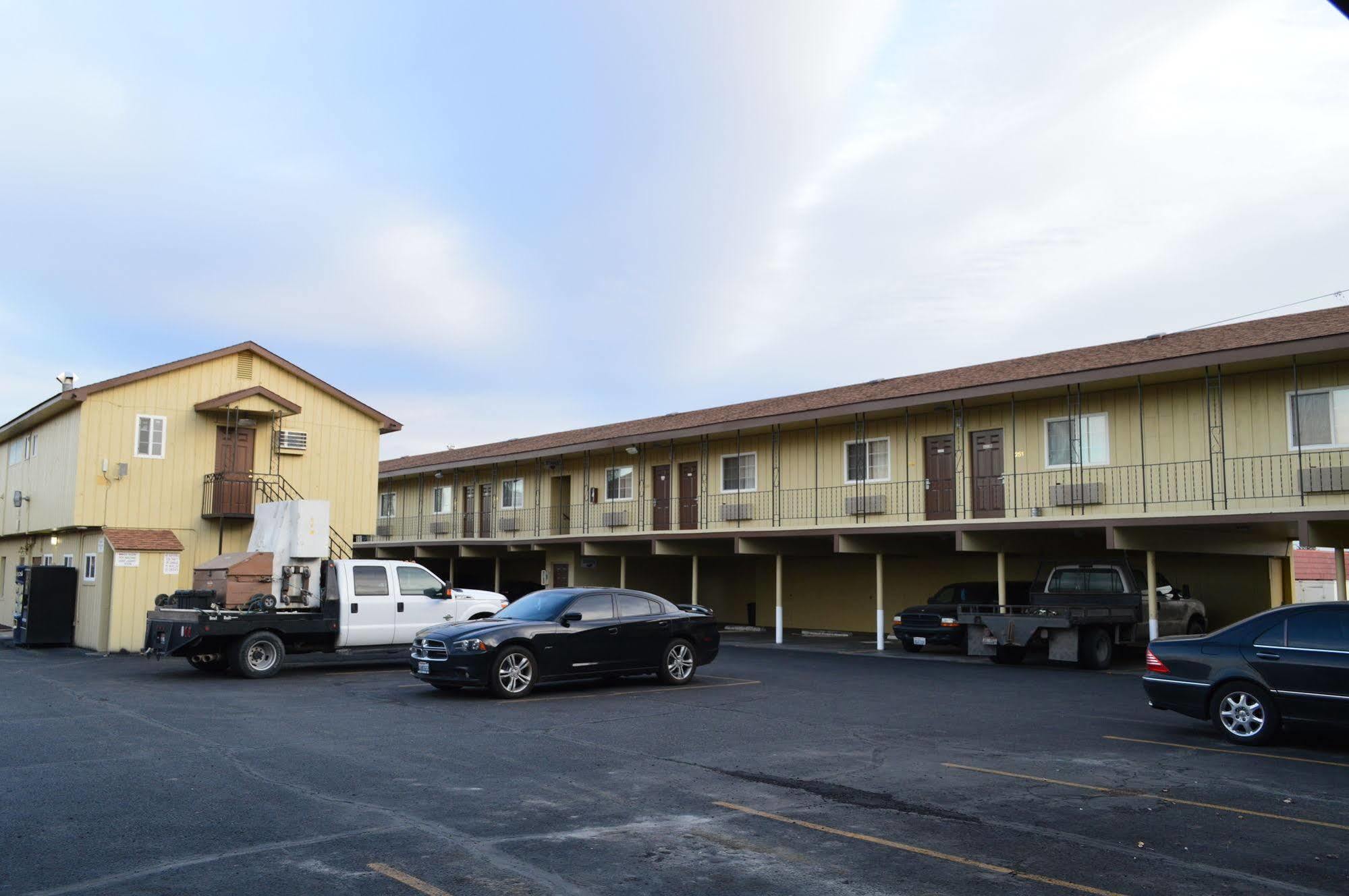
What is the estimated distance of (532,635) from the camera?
13.9m

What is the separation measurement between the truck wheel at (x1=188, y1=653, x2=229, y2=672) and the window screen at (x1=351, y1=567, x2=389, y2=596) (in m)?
2.42

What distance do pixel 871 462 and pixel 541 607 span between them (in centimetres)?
1300

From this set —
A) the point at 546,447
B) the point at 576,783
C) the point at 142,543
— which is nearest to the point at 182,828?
the point at 576,783

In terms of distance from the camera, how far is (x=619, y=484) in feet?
108

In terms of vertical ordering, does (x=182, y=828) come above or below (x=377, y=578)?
below

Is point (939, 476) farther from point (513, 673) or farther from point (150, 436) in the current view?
point (150, 436)

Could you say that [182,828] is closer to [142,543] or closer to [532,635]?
[532,635]

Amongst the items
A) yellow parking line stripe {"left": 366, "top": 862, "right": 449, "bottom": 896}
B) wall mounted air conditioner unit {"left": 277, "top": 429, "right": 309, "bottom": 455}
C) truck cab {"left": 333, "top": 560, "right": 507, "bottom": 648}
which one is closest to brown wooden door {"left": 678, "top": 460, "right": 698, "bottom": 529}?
wall mounted air conditioner unit {"left": 277, "top": 429, "right": 309, "bottom": 455}

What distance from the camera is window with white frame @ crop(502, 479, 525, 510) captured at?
121ft

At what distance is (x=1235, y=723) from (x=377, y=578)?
41.9ft

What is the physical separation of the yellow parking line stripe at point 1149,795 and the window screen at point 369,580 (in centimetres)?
1100

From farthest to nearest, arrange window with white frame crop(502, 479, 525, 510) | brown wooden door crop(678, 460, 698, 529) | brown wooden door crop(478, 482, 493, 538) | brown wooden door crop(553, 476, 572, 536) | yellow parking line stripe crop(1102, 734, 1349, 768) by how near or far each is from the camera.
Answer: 1. brown wooden door crop(478, 482, 493, 538)
2. window with white frame crop(502, 479, 525, 510)
3. brown wooden door crop(553, 476, 572, 536)
4. brown wooden door crop(678, 460, 698, 529)
5. yellow parking line stripe crop(1102, 734, 1349, 768)

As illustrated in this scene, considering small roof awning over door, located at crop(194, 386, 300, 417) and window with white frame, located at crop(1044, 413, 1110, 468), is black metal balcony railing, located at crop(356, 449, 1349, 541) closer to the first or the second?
window with white frame, located at crop(1044, 413, 1110, 468)

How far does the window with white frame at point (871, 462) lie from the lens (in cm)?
2542
